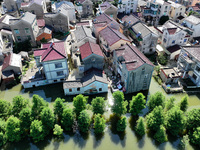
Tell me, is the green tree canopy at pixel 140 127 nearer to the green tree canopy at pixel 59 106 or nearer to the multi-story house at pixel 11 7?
the green tree canopy at pixel 59 106

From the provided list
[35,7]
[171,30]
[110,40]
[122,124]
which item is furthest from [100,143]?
[35,7]

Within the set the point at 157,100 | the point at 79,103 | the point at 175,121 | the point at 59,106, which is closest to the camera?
the point at 175,121

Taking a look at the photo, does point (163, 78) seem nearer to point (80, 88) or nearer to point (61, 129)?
point (80, 88)

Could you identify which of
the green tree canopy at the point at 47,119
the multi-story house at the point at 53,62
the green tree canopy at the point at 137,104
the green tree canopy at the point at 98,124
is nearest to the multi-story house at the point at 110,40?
the multi-story house at the point at 53,62

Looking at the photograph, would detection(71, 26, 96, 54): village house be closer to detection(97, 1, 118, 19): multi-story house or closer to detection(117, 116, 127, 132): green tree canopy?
detection(97, 1, 118, 19): multi-story house

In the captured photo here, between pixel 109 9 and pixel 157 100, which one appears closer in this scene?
pixel 157 100

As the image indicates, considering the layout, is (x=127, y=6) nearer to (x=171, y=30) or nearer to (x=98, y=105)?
(x=171, y=30)
